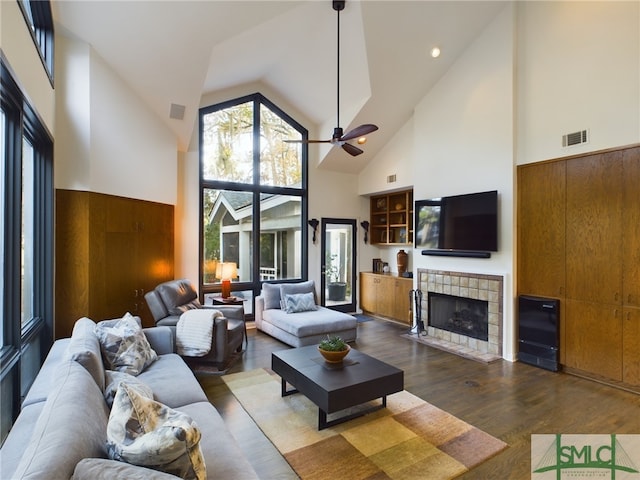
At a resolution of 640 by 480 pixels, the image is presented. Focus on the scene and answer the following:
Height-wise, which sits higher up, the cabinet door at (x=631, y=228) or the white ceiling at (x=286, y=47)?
the white ceiling at (x=286, y=47)

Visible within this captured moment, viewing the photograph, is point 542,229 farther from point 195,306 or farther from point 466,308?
point 195,306

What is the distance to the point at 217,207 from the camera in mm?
6168

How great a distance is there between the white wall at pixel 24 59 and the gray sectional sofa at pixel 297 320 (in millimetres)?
3603

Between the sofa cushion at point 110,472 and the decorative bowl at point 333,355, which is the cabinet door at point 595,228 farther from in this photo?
the sofa cushion at point 110,472

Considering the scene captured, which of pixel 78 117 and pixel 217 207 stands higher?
pixel 78 117

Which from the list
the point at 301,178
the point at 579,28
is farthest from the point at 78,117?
the point at 579,28

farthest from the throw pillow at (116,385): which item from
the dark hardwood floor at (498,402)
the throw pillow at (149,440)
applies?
the dark hardwood floor at (498,402)

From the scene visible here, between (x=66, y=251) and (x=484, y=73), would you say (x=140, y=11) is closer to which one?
(x=66, y=251)

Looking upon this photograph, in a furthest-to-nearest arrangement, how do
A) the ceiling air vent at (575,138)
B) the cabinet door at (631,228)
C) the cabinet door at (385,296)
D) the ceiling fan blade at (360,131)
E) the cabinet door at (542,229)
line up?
the cabinet door at (385,296) → the cabinet door at (542,229) → the ceiling fan blade at (360,131) → the ceiling air vent at (575,138) → the cabinet door at (631,228)

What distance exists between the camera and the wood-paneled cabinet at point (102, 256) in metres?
3.79

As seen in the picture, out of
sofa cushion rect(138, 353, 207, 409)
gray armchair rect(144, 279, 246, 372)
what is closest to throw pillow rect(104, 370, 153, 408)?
sofa cushion rect(138, 353, 207, 409)

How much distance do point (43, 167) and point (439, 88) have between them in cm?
546

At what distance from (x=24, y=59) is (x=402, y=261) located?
5.96 meters

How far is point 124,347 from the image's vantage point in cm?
281
